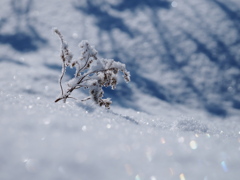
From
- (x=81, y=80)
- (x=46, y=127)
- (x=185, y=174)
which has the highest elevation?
(x=185, y=174)

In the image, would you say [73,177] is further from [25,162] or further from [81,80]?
[81,80]

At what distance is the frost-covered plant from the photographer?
3168mm

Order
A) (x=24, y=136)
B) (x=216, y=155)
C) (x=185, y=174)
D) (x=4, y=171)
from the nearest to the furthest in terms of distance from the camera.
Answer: (x=4, y=171), (x=185, y=174), (x=24, y=136), (x=216, y=155)

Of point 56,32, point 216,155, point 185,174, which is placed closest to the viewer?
point 185,174

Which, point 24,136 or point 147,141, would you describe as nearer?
point 24,136

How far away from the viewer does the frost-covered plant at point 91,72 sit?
10.4 ft

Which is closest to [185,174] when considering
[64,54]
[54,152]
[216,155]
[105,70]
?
[216,155]

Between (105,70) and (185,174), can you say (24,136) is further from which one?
(105,70)

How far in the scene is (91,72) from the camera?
3223 mm

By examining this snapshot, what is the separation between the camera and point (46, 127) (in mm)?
1279

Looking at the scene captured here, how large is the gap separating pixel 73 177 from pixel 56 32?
Answer: 246cm

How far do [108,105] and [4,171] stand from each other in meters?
2.48

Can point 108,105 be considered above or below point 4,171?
below

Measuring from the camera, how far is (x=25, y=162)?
3.15ft
